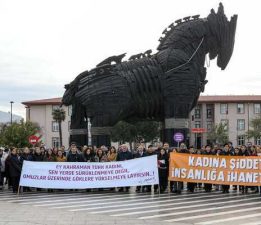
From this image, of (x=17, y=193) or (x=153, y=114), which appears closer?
(x=17, y=193)

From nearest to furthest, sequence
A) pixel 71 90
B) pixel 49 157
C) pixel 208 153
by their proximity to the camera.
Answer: pixel 208 153
pixel 49 157
pixel 71 90

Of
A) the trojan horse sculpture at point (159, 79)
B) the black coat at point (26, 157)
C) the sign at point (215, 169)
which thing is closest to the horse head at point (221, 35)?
the trojan horse sculpture at point (159, 79)

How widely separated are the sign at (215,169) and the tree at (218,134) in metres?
64.1

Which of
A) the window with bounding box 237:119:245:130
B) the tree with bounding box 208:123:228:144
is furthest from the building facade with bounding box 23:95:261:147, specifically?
the tree with bounding box 208:123:228:144

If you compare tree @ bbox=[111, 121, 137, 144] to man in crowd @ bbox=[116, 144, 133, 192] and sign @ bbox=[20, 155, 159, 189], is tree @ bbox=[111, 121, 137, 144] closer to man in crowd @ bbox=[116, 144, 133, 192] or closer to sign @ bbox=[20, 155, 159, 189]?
man in crowd @ bbox=[116, 144, 133, 192]

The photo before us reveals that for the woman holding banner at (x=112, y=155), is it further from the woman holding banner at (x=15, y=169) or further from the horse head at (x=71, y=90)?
the horse head at (x=71, y=90)

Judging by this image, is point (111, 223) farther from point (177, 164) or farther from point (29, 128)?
point (29, 128)

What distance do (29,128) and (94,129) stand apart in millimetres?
47687

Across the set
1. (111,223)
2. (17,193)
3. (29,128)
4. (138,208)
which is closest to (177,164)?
(138,208)

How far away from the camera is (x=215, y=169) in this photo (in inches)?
660

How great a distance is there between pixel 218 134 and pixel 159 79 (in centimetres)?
6039

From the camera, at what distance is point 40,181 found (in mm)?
17016

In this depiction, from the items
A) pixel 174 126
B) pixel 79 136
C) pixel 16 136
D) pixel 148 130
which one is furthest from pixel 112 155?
pixel 148 130

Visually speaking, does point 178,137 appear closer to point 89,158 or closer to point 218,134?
point 89,158
